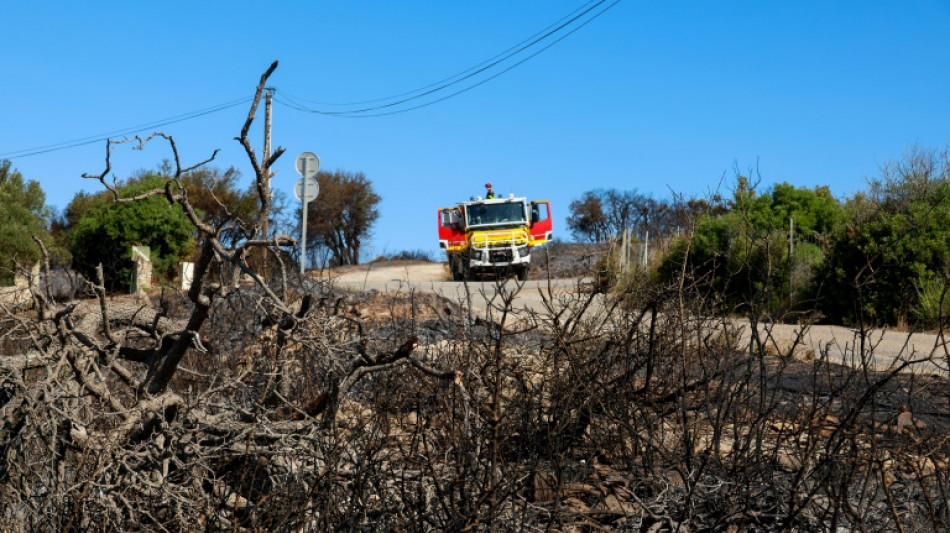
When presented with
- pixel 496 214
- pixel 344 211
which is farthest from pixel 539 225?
pixel 344 211

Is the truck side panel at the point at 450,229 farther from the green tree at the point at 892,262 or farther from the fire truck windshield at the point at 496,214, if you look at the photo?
the green tree at the point at 892,262

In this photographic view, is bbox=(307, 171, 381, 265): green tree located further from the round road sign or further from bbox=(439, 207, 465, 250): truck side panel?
the round road sign

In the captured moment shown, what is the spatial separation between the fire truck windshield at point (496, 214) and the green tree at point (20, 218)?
10512mm

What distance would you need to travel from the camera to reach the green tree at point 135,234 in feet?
83.3

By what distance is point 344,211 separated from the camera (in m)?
51.3

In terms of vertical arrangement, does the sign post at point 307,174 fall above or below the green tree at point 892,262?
above

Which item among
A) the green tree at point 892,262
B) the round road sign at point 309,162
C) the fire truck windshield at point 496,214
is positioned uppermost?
the round road sign at point 309,162

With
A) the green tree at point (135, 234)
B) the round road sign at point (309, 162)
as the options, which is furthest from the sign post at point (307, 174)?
the green tree at point (135, 234)

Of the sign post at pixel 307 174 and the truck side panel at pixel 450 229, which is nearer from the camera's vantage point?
the sign post at pixel 307 174

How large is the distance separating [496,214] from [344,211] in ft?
77.6

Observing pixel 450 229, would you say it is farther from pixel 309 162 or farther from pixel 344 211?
pixel 344 211

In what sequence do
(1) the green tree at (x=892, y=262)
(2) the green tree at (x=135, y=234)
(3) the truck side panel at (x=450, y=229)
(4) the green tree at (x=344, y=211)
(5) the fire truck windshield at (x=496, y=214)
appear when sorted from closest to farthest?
(1) the green tree at (x=892, y=262) < (2) the green tree at (x=135, y=234) < (3) the truck side panel at (x=450, y=229) < (5) the fire truck windshield at (x=496, y=214) < (4) the green tree at (x=344, y=211)

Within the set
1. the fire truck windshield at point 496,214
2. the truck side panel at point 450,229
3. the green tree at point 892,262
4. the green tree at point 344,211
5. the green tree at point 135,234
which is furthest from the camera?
the green tree at point 344,211

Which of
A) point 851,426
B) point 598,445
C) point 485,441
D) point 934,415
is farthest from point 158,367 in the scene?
point 934,415
